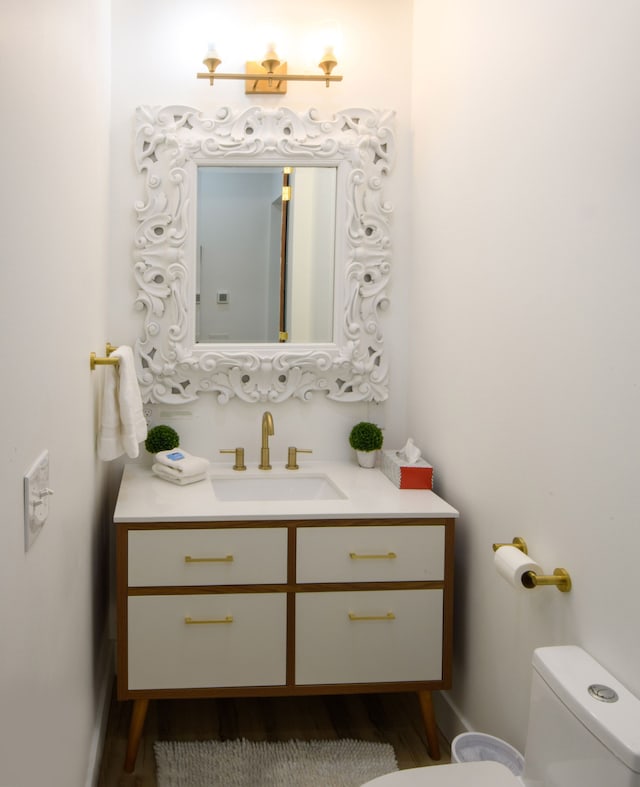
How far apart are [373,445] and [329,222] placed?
31.8 inches

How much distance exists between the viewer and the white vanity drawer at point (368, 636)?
7.09 ft

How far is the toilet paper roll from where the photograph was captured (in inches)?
65.1

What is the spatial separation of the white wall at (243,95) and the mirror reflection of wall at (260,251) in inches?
9.3

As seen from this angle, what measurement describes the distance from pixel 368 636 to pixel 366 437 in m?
0.74

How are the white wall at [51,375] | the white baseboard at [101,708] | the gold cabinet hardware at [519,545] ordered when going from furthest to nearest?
the white baseboard at [101,708] → the gold cabinet hardware at [519,545] → the white wall at [51,375]

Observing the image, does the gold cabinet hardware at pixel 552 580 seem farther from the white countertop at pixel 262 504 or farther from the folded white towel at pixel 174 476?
the folded white towel at pixel 174 476

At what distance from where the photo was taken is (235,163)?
263cm

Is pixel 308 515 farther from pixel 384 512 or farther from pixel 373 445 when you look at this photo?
pixel 373 445

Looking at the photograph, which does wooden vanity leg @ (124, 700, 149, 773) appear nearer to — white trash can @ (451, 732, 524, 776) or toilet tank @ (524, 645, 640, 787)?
white trash can @ (451, 732, 524, 776)

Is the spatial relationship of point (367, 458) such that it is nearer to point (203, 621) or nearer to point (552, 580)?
point (203, 621)

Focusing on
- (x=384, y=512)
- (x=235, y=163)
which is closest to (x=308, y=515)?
(x=384, y=512)

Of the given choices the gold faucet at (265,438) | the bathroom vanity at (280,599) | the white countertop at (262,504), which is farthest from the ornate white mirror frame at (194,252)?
the bathroom vanity at (280,599)

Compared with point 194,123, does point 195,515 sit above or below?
below

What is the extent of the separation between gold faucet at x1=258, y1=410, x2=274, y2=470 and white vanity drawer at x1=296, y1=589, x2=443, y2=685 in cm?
61
